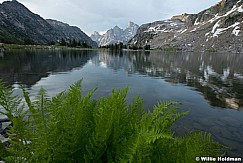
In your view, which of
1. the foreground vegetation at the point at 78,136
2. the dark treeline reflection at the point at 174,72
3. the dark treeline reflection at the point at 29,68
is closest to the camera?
the foreground vegetation at the point at 78,136

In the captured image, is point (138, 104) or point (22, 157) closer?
point (22, 157)

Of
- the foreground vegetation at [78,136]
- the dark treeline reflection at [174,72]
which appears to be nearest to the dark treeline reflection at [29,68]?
the dark treeline reflection at [174,72]

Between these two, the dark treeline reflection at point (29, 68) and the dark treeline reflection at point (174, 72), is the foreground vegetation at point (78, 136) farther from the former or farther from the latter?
the dark treeline reflection at point (29, 68)

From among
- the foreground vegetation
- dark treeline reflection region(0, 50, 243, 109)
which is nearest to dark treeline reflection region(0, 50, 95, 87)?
dark treeline reflection region(0, 50, 243, 109)

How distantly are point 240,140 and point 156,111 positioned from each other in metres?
8.96

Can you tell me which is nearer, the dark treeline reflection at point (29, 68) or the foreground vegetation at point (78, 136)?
the foreground vegetation at point (78, 136)

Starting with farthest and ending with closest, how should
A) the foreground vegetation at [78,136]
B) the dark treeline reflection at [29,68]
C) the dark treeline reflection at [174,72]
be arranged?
the dark treeline reflection at [29,68] → the dark treeline reflection at [174,72] → the foreground vegetation at [78,136]

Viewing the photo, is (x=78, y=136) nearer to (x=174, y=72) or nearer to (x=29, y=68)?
(x=174, y=72)

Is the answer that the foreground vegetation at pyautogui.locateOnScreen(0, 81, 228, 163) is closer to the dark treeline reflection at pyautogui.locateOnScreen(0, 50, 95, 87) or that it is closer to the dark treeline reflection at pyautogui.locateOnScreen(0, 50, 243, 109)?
the dark treeline reflection at pyautogui.locateOnScreen(0, 50, 243, 109)

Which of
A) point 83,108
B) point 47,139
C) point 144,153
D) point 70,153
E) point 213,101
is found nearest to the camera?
point 144,153

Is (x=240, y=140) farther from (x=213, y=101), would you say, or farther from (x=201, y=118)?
(x=213, y=101)

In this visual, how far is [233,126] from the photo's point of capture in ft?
33.9

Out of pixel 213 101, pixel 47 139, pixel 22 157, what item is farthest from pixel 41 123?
pixel 213 101

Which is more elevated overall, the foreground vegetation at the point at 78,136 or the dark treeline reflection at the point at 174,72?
the foreground vegetation at the point at 78,136
